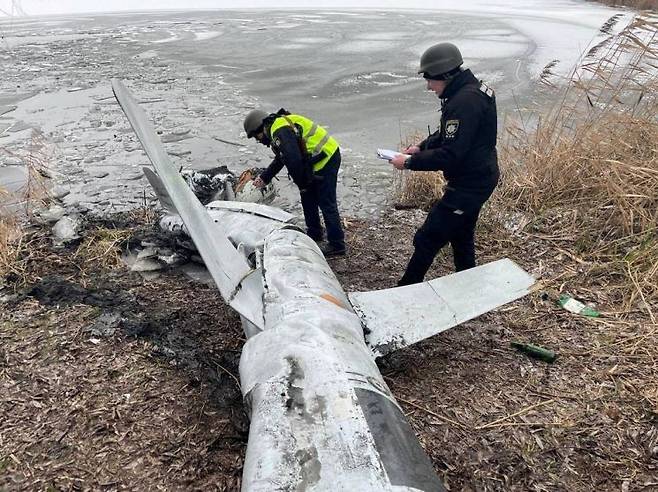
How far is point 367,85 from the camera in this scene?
8.71m

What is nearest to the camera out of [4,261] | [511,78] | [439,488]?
[439,488]

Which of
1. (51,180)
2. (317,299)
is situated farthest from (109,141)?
(317,299)

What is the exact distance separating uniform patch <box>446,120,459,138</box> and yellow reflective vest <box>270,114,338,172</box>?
1.19 m

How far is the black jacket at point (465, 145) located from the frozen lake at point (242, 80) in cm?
181

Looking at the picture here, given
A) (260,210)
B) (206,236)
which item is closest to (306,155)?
(260,210)

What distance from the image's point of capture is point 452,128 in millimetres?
2984

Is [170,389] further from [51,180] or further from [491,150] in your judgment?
[51,180]

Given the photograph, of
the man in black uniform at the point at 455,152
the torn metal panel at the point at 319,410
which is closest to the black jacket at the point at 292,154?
the man in black uniform at the point at 455,152

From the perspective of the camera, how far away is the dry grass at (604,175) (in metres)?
3.70

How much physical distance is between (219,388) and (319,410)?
1.00 meters

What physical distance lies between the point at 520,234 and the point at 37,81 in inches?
337

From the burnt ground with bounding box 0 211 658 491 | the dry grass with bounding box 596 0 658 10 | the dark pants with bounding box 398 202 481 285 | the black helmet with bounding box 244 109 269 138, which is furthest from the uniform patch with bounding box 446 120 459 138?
the dry grass with bounding box 596 0 658 10

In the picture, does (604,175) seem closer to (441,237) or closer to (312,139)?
(441,237)

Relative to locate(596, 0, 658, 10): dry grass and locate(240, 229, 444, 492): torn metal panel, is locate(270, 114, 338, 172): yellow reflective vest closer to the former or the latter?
locate(240, 229, 444, 492): torn metal panel
